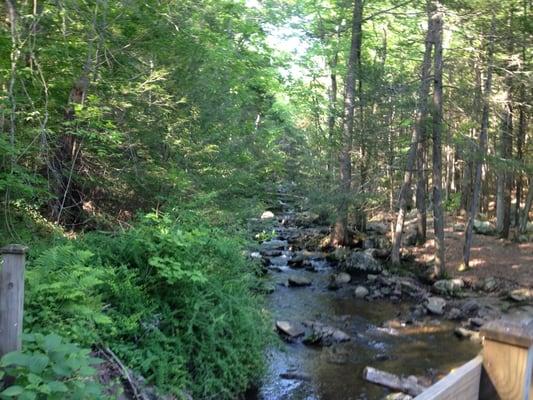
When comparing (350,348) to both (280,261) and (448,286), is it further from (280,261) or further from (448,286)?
(280,261)

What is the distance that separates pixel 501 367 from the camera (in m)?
1.87

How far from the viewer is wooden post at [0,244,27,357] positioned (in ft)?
8.92

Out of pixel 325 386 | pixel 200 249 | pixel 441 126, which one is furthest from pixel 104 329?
pixel 441 126

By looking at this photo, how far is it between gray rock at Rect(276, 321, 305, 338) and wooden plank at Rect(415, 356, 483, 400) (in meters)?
8.50

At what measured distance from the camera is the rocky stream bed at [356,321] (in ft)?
27.3

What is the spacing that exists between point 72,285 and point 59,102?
5.20 m

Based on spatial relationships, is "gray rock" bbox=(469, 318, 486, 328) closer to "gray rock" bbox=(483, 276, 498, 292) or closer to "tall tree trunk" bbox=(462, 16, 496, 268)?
"gray rock" bbox=(483, 276, 498, 292)

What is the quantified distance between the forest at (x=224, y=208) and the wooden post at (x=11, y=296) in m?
0.17

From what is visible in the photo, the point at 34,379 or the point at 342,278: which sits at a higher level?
the point at 34,379

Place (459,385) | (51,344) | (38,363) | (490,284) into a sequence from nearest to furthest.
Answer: (459,385) < (38,363) < (51,344) < (490,284)

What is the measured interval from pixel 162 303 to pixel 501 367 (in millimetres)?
4816

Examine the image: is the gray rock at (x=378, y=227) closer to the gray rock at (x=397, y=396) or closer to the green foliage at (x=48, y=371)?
the gray rock at (x=397, y=396)

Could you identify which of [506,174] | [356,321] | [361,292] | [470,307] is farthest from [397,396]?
[506,174]

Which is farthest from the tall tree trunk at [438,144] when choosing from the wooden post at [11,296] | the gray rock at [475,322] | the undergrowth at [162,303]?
the wooden post at [11,296]
